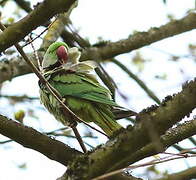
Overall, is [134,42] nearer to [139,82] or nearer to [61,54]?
[139,82]

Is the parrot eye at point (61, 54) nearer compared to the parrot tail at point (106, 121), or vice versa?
the parrot tail at point (106, 121)

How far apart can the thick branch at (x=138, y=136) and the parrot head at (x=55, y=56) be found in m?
2.08

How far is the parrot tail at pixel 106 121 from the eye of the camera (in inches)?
149

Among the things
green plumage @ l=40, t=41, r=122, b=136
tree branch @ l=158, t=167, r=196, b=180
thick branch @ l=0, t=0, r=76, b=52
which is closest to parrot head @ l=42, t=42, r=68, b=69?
green plumage @ l=40, t=41, r=122, b=136

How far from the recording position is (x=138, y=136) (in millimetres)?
2225

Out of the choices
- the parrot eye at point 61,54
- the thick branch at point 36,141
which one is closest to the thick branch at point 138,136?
the thick branch at point 36,141

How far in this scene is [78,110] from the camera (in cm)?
410

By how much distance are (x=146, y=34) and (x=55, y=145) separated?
2.02m

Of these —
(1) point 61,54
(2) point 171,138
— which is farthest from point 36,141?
(1) point 61,54

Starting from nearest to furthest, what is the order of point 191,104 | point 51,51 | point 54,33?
1. point 191,104
2. point 51,51
3. point 54,33

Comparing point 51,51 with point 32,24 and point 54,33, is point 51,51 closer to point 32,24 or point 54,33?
point 54,33

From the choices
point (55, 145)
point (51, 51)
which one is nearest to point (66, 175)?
point (55, 145)

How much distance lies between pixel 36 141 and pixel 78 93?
120cm

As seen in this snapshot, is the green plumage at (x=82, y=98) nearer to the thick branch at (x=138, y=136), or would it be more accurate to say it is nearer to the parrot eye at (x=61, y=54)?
the parrot eye at (x=61, y=54)
